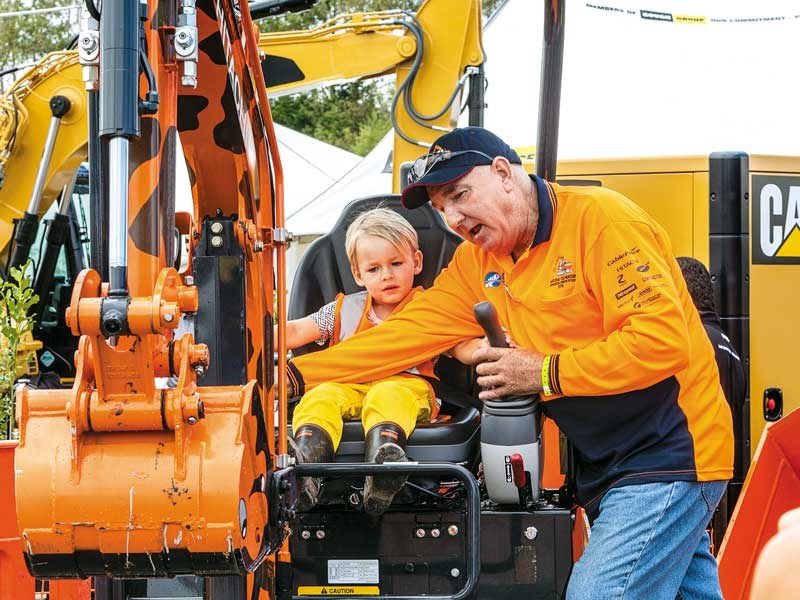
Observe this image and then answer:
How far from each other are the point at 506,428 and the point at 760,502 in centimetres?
143

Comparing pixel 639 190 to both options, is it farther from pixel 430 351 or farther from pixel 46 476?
pixel 46 476

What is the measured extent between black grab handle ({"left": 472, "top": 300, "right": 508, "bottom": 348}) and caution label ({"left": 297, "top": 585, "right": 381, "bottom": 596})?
835mm

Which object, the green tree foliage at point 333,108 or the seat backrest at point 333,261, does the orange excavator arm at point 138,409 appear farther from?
the green tree foliage at point 333,108

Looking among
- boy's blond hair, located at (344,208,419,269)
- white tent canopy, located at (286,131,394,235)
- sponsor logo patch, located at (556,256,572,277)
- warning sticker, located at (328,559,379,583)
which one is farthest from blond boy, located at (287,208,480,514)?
white tent canopy, located at (286,131,394,235)

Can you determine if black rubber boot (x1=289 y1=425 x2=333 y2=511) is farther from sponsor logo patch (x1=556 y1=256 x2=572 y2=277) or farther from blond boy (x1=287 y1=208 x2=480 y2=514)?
sponsor logo patch (x1=556 y1=256 x2=572 y2=277)

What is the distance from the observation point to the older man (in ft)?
10.4

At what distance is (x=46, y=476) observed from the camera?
254cm

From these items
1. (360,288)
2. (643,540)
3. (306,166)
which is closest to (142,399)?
(643,540)

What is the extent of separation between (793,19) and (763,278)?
2.58 m

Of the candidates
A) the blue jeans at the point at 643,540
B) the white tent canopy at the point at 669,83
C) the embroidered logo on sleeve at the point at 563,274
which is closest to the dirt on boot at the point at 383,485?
the blue jeans at the point at 643,540

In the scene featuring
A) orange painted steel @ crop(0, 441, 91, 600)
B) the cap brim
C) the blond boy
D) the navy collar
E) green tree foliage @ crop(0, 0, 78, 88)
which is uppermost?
green tree foliage @ crop(0, 0, 78, 88)

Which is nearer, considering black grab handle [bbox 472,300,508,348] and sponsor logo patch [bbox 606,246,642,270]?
sponsor logo patch [bbox 606,246,642,270]

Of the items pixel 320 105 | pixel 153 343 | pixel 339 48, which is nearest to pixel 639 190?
pixel 339 48

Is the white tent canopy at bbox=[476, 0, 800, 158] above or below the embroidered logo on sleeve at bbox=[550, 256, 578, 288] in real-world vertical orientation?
above
